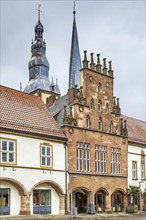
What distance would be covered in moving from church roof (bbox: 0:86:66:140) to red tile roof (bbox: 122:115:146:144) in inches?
479

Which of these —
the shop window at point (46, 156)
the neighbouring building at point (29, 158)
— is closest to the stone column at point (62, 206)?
the neighbouring building at point (29, 158)

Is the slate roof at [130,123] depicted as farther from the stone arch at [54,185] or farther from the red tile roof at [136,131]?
the stone arch at [54,185]

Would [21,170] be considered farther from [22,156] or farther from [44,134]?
[44,134]

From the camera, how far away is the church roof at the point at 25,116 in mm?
34750

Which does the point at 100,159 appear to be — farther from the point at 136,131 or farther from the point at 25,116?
the point at 136,131

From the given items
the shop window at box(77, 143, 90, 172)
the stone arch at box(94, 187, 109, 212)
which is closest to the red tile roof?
the stone arch at box(94, 187, 109, 212)

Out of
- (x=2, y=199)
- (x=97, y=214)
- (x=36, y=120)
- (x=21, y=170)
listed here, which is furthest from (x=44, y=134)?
(x=97, y=214)

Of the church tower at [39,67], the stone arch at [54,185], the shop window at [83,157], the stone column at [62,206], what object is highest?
the church tower at [39,67]

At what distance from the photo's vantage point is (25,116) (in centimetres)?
3694

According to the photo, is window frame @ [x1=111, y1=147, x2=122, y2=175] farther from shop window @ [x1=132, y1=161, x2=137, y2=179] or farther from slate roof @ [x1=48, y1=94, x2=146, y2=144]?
shop window @ [x1=132, y1=161, x2=137, y2=179]

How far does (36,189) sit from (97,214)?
689 cm

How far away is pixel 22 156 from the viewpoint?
34.2m

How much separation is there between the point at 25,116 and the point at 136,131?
18.9 m

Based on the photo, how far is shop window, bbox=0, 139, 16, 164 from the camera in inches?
1289
